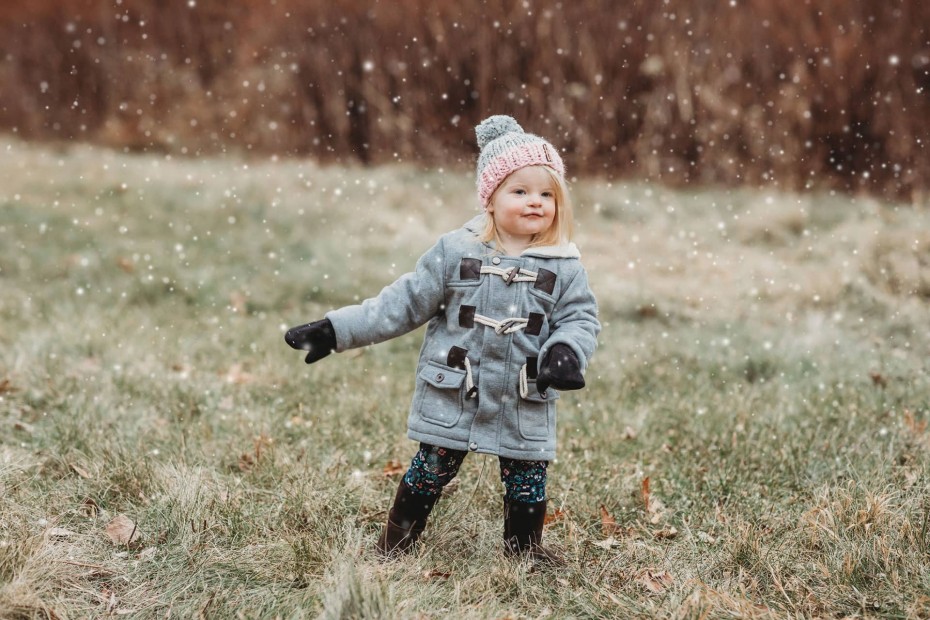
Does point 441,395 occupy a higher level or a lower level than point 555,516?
higher

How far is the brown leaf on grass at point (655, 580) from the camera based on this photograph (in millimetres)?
2934

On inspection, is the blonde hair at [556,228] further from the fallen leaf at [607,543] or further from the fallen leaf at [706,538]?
the fallen leaf at [706,538]

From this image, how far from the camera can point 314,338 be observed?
9.46ft

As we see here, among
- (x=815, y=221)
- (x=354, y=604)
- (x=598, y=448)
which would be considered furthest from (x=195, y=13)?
(x=354, y=604)

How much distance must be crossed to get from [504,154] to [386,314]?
0.68 m

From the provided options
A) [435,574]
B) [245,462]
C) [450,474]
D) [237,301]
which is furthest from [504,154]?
[237,301]

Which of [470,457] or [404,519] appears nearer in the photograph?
A: [404,519]

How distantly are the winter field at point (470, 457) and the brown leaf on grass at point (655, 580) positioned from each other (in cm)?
1

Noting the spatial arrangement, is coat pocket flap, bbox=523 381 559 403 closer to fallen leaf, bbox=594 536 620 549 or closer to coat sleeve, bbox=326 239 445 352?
coat sleeve, bbox=326 239 445 352

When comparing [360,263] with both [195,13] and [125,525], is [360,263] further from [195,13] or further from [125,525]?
[195,13]

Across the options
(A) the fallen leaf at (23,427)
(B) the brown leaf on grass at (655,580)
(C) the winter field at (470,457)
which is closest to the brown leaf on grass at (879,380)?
(C) the winter field at (470,457)

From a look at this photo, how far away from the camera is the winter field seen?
2836 millimetres

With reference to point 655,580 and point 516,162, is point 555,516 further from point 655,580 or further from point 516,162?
point 516,162

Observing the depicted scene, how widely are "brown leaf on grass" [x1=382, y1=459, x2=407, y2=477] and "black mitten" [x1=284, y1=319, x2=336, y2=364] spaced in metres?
1.12
